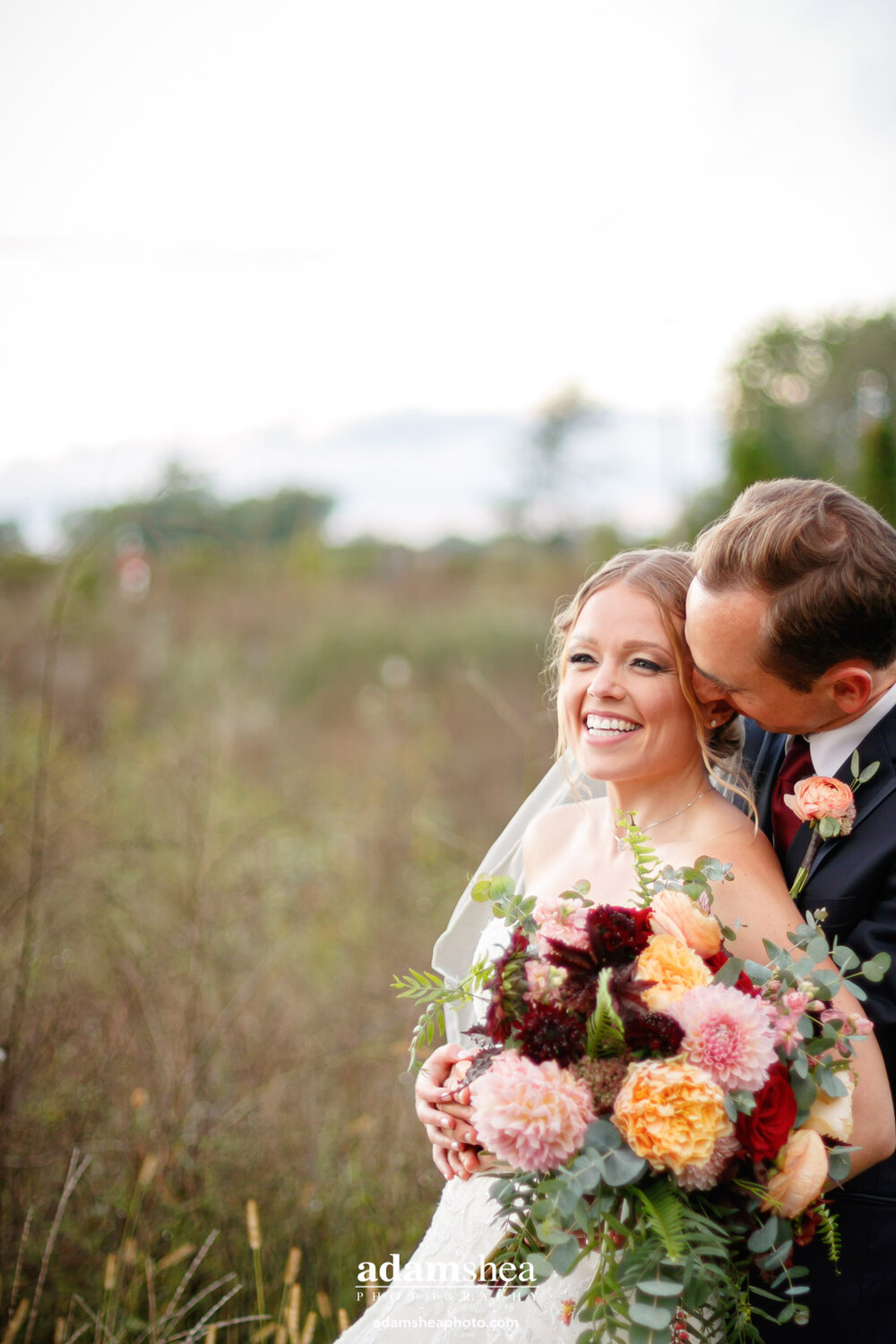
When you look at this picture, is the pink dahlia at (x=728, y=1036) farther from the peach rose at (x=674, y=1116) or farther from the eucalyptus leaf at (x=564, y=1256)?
the eucalyptus leaf at (x=564, y=1256)

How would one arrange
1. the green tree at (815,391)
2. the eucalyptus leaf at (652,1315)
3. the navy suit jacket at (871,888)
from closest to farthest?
the eucalyptus leaf at (652,1315), the navy suit jacket at (871,888), the green tree at (815,391)

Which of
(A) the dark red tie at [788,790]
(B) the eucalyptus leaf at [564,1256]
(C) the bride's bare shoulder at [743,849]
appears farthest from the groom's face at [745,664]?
(B) the eucalyptus leaf at [564,1256]

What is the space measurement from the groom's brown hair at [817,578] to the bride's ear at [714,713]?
318mm

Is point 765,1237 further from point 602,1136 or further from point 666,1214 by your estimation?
point 602,1136

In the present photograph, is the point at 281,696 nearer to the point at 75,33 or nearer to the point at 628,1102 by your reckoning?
the point at 75,33

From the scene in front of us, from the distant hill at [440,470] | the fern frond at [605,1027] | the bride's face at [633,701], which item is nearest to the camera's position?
the fern frond at [605,1027]

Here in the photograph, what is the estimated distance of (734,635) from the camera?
6.12ft

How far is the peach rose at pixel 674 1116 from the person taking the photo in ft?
4.38

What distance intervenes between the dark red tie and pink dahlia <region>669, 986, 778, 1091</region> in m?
0.63

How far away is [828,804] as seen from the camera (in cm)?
176

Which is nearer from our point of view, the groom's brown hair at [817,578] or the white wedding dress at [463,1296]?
the groom's brown hair at [817,578]

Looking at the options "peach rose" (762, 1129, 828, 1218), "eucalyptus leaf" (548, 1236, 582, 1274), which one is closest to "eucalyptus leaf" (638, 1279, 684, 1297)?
"eucalyptus leaf" (548, 1236, 582, 1274)

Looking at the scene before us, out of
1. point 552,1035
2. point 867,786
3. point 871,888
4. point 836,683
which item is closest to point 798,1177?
point 552,1035

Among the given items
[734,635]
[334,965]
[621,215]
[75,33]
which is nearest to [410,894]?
[334,965]
